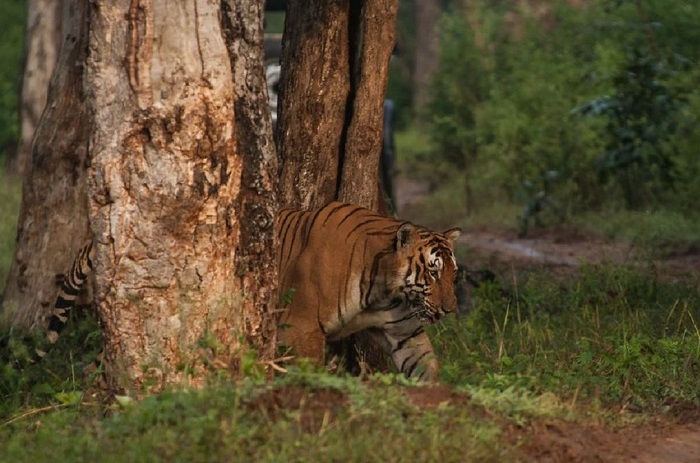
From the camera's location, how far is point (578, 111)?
13.5 m

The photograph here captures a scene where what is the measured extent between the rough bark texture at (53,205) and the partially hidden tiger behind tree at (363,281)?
7.69 ft

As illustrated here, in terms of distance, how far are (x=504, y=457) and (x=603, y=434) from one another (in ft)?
2.27

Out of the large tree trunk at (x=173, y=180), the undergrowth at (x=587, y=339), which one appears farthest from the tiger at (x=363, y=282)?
the large tree trunk at (x=173, y=180)

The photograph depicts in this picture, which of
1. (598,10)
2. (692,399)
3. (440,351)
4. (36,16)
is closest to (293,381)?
(692,399)

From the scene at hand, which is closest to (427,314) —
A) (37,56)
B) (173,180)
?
(173,180)

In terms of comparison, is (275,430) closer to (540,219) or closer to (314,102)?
(314,102)

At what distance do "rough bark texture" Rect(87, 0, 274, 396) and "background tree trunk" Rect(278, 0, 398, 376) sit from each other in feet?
6.37

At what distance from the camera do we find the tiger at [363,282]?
6.80 m

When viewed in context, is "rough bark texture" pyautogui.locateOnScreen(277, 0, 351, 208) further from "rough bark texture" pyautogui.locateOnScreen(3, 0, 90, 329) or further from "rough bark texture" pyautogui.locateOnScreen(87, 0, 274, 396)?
"rough bark texture" pyautogui.locateOnScreen(87, 0, 274, 396)

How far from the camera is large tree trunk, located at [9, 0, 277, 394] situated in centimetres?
564

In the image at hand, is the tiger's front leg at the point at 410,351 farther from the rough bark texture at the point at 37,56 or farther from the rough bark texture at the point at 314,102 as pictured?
the rough bark texture at the point at 37,56

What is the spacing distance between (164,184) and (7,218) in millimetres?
8762

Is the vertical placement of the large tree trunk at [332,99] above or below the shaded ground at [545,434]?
above

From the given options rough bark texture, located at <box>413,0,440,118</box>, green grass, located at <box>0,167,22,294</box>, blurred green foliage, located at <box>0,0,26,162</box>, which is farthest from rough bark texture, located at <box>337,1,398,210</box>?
rough bark texture, located at <box>413,0,440,118</box>
